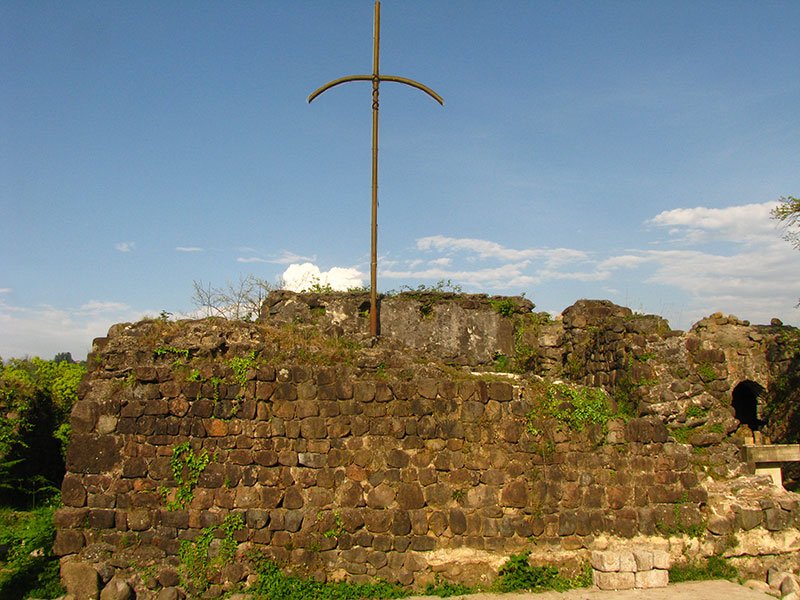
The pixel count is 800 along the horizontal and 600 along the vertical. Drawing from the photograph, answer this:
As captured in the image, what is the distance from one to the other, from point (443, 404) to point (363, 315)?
353 centimetres

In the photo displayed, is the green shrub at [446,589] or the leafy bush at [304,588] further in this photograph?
the green shrub at [446,589]

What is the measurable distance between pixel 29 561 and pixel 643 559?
732 cm

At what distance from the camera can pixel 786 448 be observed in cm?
856

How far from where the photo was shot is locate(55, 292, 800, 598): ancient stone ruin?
697 centimetres

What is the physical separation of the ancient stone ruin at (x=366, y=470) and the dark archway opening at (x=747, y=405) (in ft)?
12.1

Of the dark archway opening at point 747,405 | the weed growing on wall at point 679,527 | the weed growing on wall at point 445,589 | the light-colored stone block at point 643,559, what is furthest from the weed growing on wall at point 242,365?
the dark archway opening at point 747,405

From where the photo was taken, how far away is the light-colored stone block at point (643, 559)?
706 centimetres

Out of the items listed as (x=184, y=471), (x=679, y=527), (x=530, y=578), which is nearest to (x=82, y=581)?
(x=184, y=471)

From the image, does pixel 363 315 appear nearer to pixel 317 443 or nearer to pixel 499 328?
pixel 499 328

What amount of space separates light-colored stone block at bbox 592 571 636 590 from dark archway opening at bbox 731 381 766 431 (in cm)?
583

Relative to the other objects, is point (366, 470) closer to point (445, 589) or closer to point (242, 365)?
point (445, 589)

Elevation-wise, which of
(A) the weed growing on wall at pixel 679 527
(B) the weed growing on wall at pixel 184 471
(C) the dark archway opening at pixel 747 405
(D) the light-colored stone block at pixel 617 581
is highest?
(C) the dark archway opening at pixel 747 405

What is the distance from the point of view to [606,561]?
7.06m

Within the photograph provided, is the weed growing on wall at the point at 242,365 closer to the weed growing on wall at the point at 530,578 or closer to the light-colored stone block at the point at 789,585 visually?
the weed growing on wall at the point at 530,578
